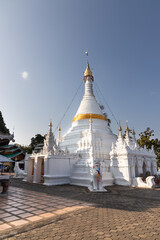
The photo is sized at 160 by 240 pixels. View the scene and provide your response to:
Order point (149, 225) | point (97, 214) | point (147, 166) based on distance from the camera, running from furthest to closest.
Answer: point (147, 166) < point (97, 214) < point (149, 225)

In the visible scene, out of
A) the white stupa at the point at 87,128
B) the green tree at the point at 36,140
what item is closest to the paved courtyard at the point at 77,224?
the white stupa at the point at 87,128

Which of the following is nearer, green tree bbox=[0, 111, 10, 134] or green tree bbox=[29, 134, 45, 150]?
green tree bbox=[0, 111, 10, 134]

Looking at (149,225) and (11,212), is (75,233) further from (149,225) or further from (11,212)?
(11,212)

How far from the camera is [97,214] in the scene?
578 centimetres

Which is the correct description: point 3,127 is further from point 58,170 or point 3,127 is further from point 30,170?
point 58,170

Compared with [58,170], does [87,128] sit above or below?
above

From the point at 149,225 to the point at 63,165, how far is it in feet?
41.8

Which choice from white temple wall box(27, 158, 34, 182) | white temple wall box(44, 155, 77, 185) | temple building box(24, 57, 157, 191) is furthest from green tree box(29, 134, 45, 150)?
white temple wall box(44, 155, 77, 185)

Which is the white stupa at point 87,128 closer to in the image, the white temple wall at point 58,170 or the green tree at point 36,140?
the white temple wall at point 58,170

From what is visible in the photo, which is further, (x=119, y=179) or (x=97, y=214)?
(x=119, y=179)

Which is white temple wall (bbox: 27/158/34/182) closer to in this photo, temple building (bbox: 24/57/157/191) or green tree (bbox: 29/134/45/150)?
temple building (bbox: 24/57/157/191)

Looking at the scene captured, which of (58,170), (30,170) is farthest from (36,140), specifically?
(58,170)

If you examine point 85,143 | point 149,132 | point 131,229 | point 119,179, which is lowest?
point 119,179

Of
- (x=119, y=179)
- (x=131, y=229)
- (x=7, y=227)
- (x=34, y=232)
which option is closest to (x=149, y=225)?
(x=131, y=229)
